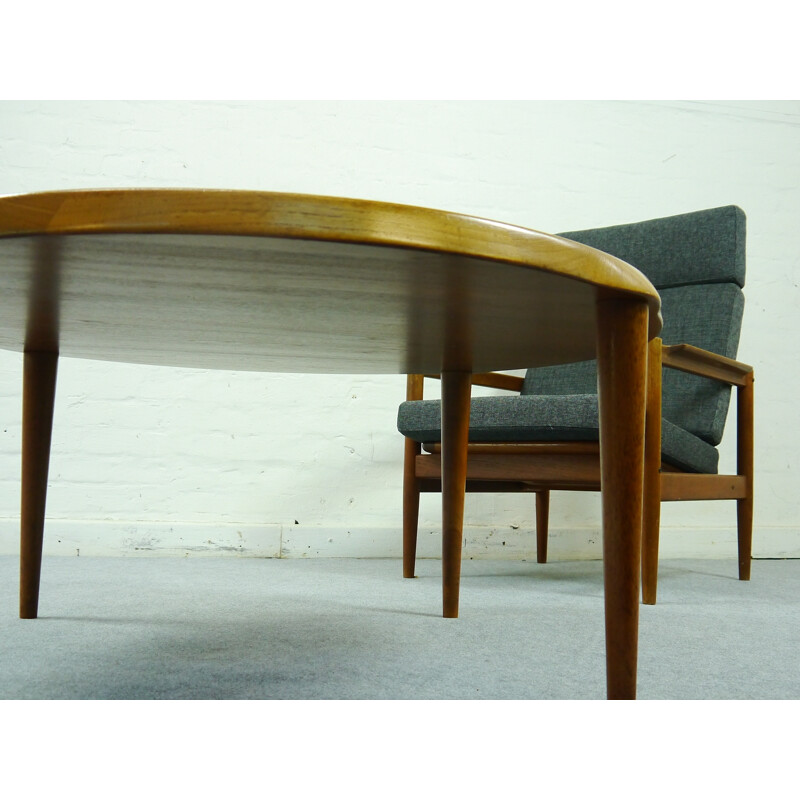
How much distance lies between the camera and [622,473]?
0.69 meters

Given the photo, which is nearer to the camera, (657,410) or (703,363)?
(657,410)

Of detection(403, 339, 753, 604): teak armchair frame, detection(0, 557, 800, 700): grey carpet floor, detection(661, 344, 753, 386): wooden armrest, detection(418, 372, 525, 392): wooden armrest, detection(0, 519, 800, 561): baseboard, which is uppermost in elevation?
detection(661, 344, 753, 386): wooden armrest

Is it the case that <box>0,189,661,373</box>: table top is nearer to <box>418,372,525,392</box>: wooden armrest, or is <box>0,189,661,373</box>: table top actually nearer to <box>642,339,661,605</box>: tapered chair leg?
<box>642,339,661,605</box>: tapered chair leg

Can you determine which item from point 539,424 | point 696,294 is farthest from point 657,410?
point 696,294

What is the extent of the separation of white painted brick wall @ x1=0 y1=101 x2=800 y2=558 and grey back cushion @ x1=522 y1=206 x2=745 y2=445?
0.63 meters

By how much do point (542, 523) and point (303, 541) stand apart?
0.75 m

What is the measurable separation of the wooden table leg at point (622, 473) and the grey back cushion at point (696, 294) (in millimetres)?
1384

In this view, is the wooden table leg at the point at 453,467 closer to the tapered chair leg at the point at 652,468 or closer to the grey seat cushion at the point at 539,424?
the grey seat cushion at the point at 539,424

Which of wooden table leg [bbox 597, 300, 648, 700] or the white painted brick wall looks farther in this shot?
the white painted brick wall

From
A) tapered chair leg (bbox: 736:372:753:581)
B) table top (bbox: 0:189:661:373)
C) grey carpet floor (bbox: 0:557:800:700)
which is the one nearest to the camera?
table top (bbox: 0:189:661:373)

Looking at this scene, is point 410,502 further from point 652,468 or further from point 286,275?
point 286,275

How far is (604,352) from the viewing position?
68 centimetres

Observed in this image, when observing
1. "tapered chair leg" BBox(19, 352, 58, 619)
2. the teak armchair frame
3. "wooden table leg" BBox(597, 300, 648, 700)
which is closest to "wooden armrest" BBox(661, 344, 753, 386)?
the teak armchair frame

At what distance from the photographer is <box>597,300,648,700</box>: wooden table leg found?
676 mm
